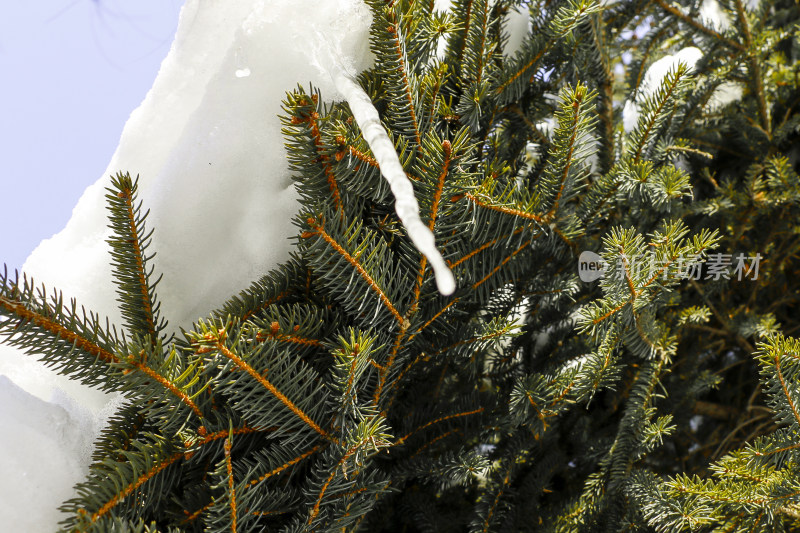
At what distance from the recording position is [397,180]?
0.37 m

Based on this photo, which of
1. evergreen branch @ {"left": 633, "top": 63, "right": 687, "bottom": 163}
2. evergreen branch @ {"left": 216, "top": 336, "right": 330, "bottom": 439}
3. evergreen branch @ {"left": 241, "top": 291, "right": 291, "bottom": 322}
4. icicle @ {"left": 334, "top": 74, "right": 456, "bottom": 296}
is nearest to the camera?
icicle @ {"left": 334, "top": 74, "right": 456, "bottom": 296}

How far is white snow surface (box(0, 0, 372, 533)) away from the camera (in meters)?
→ 0.57

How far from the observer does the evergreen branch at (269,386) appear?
42 cm

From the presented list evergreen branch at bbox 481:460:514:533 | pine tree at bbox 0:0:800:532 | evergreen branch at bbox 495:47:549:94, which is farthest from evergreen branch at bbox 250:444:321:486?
evergreen branch at bbox 495:47:549:94

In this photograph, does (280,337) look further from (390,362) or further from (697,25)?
(697,25)

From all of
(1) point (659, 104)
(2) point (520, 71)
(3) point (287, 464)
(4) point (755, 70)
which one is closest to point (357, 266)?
(3) point (287, 464)

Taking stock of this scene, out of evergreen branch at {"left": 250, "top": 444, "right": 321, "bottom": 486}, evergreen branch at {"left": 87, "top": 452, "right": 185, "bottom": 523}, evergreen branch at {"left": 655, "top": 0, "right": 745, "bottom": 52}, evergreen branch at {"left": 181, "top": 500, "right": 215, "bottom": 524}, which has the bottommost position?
evergreen branch at {"left": 181, "top": 500, "right": 215, "bottom": 524}

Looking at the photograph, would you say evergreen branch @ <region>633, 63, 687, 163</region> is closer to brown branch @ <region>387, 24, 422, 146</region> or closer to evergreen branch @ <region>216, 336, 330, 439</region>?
Answer: brown branch @ <region>387, 24, 422, 146</region>

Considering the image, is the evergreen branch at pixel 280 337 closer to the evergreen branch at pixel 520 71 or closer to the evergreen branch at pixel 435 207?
the evergreen branch at pixel 435 207

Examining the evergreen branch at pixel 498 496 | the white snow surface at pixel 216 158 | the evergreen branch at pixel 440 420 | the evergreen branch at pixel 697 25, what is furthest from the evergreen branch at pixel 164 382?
the evergreen branch at pixel 697 25

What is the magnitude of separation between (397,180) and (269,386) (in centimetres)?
21

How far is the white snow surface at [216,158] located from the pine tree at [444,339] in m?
0.03

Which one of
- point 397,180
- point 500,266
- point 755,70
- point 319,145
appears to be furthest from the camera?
point 755,70

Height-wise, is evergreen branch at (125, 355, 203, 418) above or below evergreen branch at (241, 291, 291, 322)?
below
